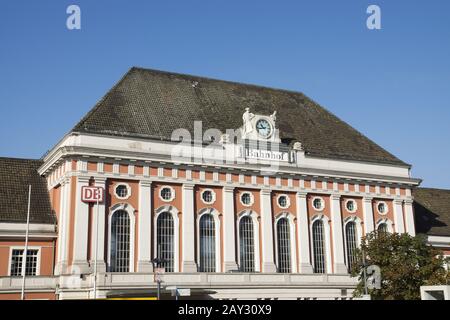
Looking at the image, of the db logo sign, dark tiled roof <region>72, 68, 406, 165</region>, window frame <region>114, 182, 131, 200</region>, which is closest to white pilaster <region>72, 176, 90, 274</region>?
the db logo sign

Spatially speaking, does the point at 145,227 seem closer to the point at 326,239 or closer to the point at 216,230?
the point at 216,230

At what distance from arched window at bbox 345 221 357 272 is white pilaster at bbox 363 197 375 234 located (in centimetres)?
119

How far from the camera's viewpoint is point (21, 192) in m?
48.2

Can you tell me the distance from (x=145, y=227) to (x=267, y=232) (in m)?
11.1

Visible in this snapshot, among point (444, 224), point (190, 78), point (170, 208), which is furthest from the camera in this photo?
point (444, 224)

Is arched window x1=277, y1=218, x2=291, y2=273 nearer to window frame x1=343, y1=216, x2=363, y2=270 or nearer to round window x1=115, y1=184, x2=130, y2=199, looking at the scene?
window frame x1=343, y1=216, x2=363, y2=270

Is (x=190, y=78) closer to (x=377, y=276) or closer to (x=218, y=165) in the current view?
(x=218, y=165)

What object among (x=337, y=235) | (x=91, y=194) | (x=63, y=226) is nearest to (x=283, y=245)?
(x=337, y=235)

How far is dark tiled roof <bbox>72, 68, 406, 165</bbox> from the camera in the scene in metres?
48.7

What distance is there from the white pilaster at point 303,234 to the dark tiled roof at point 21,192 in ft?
69.7

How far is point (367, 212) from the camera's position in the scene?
5506 centimetres
